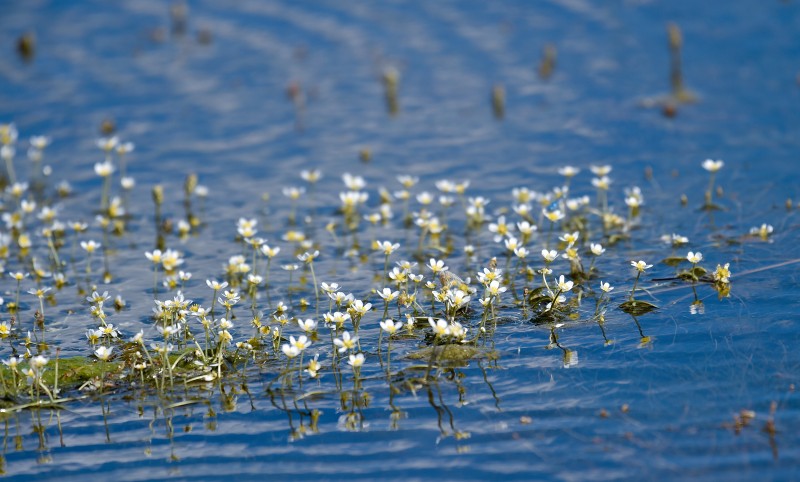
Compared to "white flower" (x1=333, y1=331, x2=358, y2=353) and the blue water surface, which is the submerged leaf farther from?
"white flower" (x1=333, y1=331, x2=358, y2=353)

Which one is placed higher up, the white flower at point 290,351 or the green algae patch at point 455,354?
the white flower at point 290,351

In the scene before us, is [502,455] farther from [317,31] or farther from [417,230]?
[317,31]

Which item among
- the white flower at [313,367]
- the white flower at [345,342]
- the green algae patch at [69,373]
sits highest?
the green algae patch at [69,373]

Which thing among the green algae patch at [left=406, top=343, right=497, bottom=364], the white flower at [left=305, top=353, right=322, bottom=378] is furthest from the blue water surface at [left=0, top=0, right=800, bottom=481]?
the white flower at [left=305, top=353, right=322, bottom=378]

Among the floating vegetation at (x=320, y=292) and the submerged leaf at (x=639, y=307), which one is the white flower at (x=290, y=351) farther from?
the submerged leaf at (x=639, y=307)

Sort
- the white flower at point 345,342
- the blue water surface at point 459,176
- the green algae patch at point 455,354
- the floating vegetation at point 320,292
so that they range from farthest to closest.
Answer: the green algae patch at point 455,354 < the floating vegetation at point 320,292 < the white flower at point 345,342 < the blue water surface at point 459,176

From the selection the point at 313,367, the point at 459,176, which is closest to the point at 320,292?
the point at 313,367

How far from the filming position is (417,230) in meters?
11.0

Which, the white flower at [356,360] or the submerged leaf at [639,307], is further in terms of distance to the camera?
the submerged leaf at [639,307]

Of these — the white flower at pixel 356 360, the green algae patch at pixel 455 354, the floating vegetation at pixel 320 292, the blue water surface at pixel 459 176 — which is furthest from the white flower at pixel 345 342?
the green algae patch at pixel 455 354

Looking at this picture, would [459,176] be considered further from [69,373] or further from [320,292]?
[69,373]

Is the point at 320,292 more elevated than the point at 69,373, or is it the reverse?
the point at 320,292

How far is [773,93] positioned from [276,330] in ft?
29.6

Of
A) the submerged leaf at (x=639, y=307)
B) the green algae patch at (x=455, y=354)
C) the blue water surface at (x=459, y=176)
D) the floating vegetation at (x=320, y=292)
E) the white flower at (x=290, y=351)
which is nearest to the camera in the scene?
the blue water surface at (x=459, y=176)
